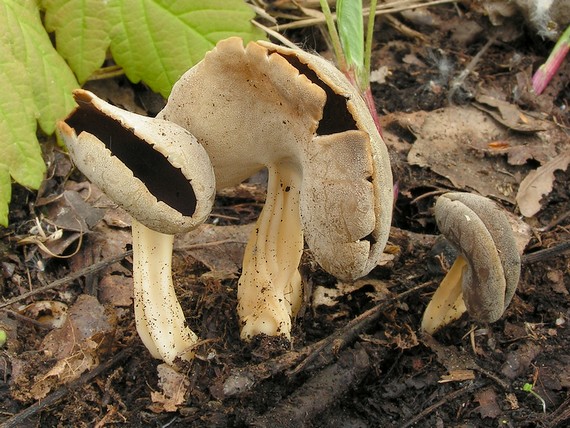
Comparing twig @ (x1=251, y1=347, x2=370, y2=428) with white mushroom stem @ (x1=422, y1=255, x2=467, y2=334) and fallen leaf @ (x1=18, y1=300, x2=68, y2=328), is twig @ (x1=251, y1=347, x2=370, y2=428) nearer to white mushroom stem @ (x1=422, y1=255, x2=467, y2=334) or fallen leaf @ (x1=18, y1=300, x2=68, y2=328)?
white mushroom stem @ (x1=422, y1=255, x2=467, y2=334)

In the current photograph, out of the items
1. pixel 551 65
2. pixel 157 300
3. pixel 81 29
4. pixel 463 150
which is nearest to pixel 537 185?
pixel 463 150

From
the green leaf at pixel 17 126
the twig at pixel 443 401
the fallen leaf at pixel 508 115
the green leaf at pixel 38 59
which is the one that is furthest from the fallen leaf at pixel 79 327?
the fallen leaf at pixel 508 115

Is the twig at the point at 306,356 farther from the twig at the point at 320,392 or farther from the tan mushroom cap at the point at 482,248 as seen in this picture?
the tan mushroom cap at the point at 482,248

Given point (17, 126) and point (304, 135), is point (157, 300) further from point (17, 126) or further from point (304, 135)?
point (17, 126)

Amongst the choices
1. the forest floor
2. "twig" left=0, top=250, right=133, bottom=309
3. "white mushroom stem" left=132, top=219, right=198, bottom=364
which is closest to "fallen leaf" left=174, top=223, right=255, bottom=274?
the forest floor

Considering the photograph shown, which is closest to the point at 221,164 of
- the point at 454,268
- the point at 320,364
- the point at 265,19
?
the point at 320,364

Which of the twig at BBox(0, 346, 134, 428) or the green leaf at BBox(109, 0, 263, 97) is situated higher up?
the green leaf at BBox(109, 0, 263, 97)

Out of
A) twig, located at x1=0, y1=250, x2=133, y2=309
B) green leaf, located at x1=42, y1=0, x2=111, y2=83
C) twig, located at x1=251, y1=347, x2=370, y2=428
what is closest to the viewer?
twig, located at x1=251, y1=347, x2=370, y2=428
